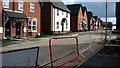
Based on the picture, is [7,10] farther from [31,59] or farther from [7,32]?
[31,59]

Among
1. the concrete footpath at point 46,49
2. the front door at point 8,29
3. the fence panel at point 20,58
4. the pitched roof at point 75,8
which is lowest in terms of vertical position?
the concrete footpath at point 46,49

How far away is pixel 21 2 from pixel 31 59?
17925 mm

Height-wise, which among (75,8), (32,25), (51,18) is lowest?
(32,25)

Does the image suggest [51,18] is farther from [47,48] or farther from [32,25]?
[47,48]

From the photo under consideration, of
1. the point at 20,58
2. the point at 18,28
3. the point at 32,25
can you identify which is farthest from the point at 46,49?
the point at 32,25

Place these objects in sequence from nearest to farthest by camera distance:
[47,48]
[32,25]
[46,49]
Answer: [46,49]
[47,48]
[32,25]

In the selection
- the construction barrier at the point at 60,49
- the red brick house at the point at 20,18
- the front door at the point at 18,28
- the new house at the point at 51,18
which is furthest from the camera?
the new house at the point at 51,18

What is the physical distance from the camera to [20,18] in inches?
761

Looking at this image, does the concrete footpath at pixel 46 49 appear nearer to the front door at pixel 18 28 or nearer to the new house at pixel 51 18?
the front door at pixel 18 28

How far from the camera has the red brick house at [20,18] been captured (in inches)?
711

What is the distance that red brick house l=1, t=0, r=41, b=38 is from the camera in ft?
59.2

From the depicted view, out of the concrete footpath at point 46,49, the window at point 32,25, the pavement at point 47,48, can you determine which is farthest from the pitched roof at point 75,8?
the concrete footpath at point 46,49

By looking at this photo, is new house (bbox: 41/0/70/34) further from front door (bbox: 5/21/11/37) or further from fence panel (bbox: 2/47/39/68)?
fence panel (bbox: 2/47/39/68)

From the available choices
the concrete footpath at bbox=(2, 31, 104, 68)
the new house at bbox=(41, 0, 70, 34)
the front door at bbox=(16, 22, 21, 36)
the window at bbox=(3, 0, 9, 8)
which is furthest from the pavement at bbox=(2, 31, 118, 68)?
the new house at bbox=(41, 0, 70, 34)
